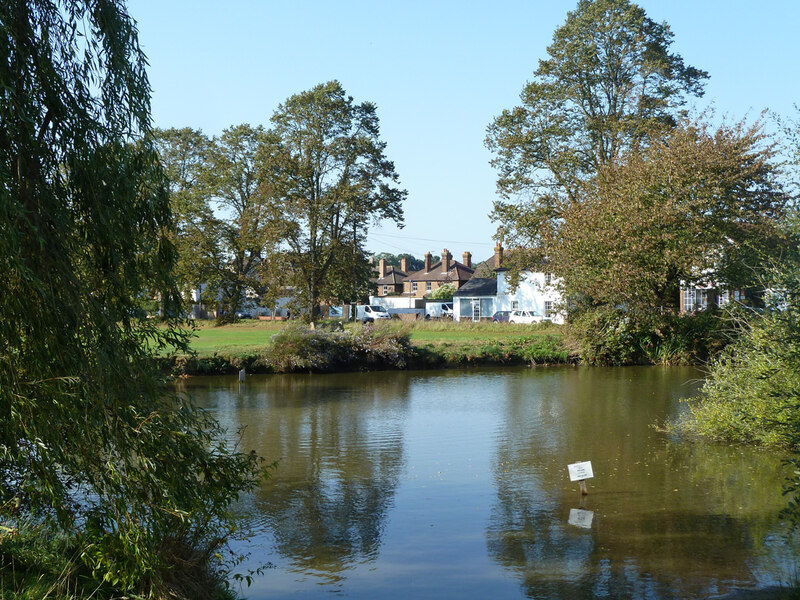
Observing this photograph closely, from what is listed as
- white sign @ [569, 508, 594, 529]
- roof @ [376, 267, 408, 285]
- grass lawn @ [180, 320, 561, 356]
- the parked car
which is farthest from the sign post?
roof @ [376, 267, 408, 285]

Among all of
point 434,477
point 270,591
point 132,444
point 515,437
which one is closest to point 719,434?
point 515,437

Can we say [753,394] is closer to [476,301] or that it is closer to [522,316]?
[522,316]

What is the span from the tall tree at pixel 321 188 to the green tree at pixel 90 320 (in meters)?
36.0

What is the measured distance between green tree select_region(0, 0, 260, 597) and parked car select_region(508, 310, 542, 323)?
49.8 meters

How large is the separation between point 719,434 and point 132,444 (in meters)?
12.9

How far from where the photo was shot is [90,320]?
693 centimetres

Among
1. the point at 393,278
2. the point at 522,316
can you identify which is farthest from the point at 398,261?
the point at 522,316

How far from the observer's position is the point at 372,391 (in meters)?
27.3

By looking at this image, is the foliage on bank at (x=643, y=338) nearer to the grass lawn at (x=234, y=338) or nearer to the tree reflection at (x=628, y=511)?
the grass lawn at (x=234, y=338)

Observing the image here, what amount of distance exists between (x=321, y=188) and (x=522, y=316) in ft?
62.7

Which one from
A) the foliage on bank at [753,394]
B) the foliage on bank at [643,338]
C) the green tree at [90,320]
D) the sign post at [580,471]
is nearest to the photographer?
the green tree at [90,320]

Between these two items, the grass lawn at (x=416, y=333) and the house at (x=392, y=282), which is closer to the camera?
the grass lawn at (x=416, y=333)

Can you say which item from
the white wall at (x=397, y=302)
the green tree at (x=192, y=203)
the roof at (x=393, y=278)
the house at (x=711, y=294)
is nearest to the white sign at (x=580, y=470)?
the house at (x=711, y=294)

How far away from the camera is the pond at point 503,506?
368 inches
